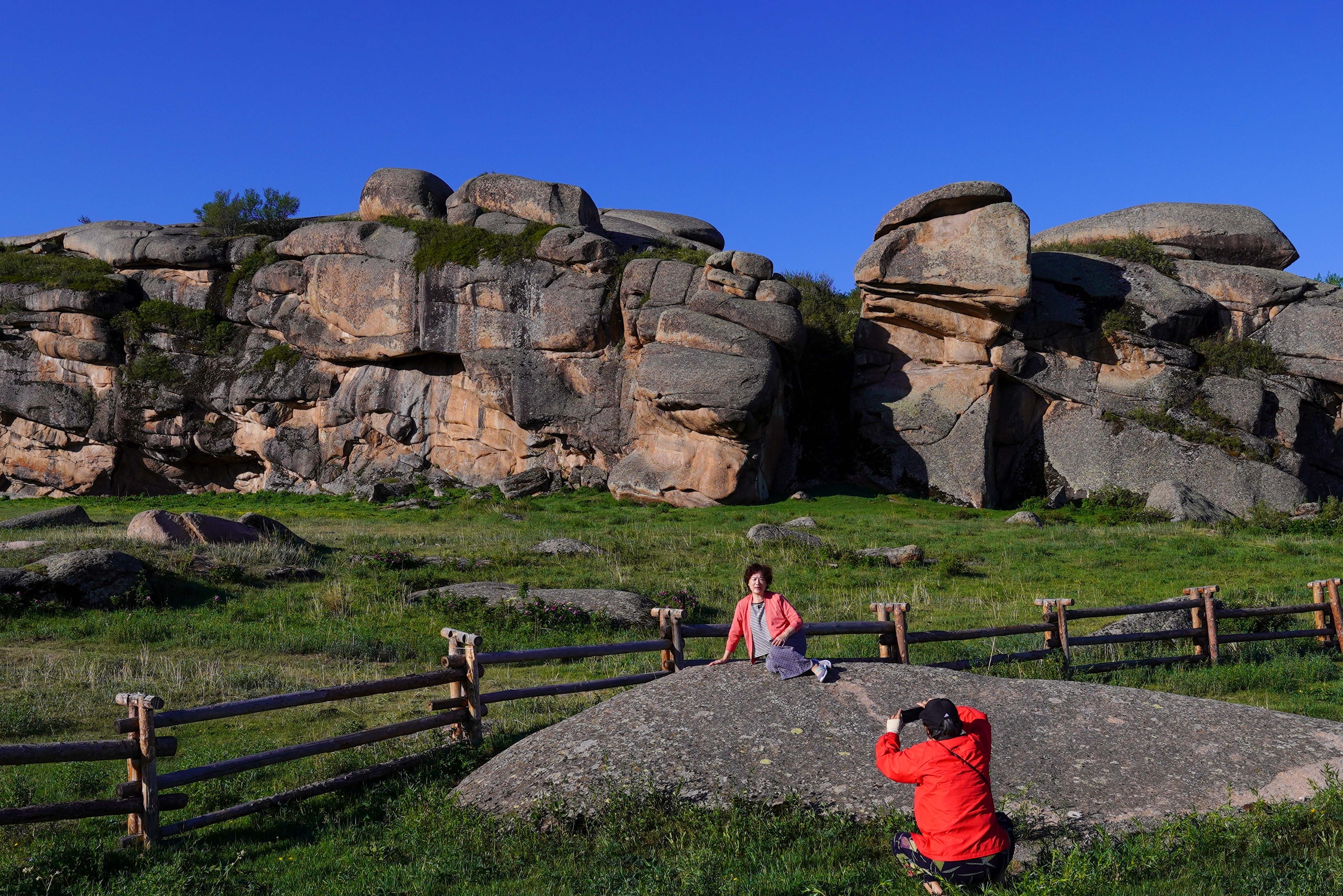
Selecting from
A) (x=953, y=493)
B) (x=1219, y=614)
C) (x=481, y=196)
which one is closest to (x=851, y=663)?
(x=1219, y=614)

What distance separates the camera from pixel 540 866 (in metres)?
7.32

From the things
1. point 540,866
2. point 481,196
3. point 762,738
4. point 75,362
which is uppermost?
point 481,196

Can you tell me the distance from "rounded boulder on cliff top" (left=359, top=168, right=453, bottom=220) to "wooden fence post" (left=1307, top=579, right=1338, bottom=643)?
32.7 meters

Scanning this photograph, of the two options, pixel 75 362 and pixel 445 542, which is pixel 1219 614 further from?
pixel 75 362

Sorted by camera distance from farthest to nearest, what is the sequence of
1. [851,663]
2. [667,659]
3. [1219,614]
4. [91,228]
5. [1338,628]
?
[91,228]
[1338,628]
[1219,614]
[667,659]
[851,663]

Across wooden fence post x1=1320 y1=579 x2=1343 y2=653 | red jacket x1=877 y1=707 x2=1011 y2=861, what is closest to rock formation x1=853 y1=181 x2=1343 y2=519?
wooden fence post x1=1320 y1=579 x2=1343 y2=653

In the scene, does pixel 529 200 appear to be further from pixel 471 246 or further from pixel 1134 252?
pixel 1134 252

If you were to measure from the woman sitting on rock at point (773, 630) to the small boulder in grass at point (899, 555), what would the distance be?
14.3 m

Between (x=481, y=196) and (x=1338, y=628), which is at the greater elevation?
(x=481, y=196)

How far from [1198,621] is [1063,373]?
2252cm

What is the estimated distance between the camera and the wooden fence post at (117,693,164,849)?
8.04m

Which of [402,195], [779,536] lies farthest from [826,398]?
[402,195]

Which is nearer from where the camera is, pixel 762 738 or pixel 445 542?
pixel 762 738

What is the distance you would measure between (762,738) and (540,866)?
2.23 m
